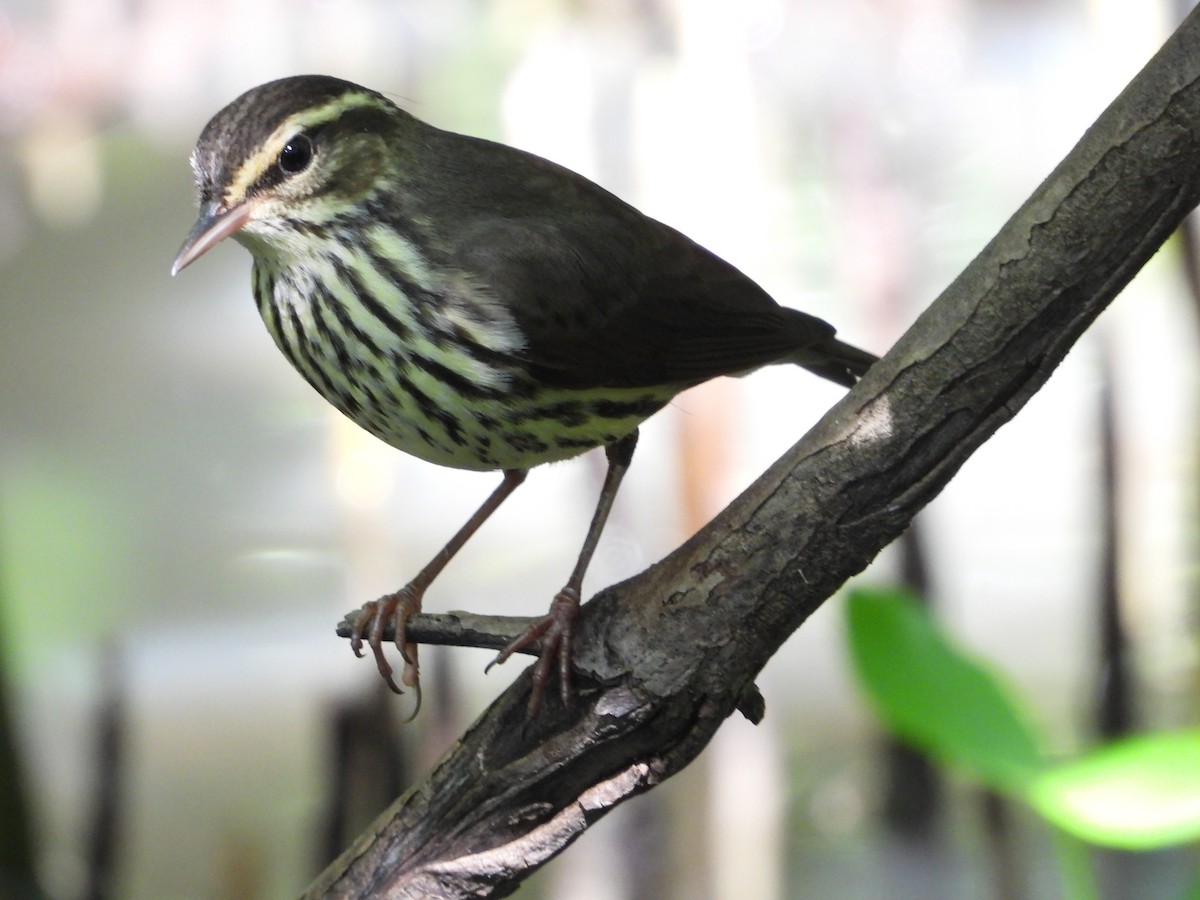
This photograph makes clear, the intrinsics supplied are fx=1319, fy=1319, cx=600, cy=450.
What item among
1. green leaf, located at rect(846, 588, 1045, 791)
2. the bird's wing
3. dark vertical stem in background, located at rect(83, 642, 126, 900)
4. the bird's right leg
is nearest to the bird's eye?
the bird's wing

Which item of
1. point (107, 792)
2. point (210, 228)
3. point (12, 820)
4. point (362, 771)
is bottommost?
point (12, 820)

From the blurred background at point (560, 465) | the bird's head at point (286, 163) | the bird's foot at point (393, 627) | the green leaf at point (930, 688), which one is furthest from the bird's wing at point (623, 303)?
the blurred background at point (560, 465)

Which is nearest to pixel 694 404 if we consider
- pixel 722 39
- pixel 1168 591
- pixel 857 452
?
pixel 722 39

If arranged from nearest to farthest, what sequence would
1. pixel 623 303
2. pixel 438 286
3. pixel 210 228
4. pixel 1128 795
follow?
pixel 210 228
pixel 438 286
pixel 623 303
pixel 1128 795

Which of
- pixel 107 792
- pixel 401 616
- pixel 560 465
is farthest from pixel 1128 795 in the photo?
pixel 107 792

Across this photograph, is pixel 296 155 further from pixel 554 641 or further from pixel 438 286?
pixel 554 641

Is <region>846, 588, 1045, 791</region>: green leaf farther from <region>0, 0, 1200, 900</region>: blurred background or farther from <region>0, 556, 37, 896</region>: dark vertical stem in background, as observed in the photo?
<region>0, 556, 37, 896</region>: dark vertical stem in background

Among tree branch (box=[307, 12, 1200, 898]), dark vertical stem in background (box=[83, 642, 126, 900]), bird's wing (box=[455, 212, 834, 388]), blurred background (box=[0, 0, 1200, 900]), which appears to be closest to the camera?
tree branch (box=[307, 12, 1200, 898])
